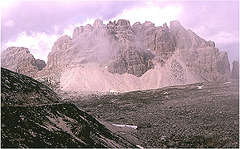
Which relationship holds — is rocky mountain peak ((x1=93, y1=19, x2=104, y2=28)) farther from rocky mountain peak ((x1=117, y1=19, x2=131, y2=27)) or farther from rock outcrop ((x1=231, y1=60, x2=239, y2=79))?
rock outcrop ((x1=231, y1=60, x2=239, y2=79))

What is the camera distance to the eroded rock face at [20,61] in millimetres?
86250

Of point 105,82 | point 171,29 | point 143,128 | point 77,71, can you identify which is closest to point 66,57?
point 77,71

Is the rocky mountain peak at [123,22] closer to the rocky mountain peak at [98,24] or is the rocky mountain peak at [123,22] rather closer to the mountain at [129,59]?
the mountain at [129,59]

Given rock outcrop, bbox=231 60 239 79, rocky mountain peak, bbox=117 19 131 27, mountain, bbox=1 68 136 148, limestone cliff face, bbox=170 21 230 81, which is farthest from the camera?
rocky mountain peak, bbox=117 19 131 27

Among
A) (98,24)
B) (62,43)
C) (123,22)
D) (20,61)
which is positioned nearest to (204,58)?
(123,22)

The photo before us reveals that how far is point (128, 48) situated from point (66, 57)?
2808cm

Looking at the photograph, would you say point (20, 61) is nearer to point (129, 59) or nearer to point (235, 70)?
point (129, 59)

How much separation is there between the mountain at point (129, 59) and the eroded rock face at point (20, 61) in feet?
21.6

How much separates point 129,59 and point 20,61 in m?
53.3

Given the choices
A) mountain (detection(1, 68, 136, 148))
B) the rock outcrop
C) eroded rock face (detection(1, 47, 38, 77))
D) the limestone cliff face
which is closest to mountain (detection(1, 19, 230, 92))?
the limestone cliff face

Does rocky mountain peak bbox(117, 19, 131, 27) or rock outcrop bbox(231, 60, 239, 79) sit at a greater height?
rocky mountain peak bbox(117, 19, 131, 27)

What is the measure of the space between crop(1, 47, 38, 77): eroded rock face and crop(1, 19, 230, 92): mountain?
658 centimetres

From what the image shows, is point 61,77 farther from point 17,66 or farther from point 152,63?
point 152,63

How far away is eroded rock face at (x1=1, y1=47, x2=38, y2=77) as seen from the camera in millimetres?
86250
